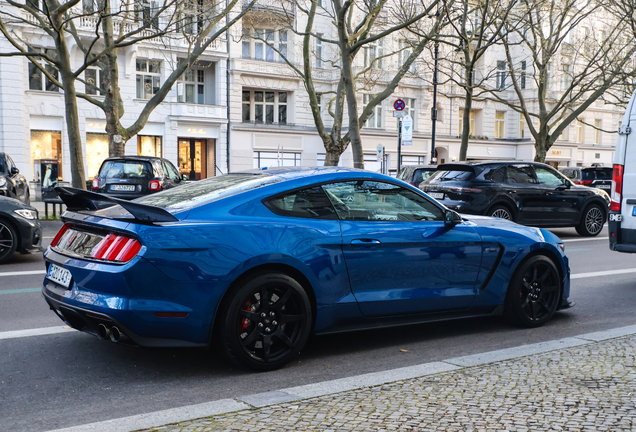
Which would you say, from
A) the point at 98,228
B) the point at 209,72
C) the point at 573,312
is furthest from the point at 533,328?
the point at 209,72

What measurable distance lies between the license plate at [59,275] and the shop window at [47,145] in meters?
28.2

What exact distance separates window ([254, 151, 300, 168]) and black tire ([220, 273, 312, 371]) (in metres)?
32.9

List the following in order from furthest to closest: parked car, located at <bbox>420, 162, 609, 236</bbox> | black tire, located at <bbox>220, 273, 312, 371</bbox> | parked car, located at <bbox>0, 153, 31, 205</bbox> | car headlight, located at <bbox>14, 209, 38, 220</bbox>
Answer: parked car, located at <bbox>0, 153, 31, 205</bbox>, parked car, located at <bbox>420, 162, 609, 236</bbox>, car headlight, located at <bbox>14, 209, 38, 220</bbox>, black tire, located at <bbox>220, 273, 312, 371</bbox>

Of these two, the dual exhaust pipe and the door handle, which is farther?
the door handle

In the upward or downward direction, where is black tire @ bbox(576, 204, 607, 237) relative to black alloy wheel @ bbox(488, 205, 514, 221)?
downward

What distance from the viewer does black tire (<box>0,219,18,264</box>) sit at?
9602 mm

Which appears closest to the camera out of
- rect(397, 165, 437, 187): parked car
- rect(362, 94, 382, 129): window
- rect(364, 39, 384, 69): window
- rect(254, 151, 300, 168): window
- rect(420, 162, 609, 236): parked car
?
Result: rect(420, 162, 609, 236): parked car

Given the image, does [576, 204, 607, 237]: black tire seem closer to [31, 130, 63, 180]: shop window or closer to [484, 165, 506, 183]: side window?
[484, 165, 506, 183]: side window

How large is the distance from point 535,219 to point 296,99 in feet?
87.3

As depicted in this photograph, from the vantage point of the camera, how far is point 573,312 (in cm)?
709

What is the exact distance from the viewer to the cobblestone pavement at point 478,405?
3533 millimetres

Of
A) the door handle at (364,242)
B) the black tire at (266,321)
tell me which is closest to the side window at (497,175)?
the door handle at (364,242)

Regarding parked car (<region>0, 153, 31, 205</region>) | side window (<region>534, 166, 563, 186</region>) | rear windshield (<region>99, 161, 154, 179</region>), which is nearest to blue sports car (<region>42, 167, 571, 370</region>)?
side window (<region>534, 166, 563, 186</region>)

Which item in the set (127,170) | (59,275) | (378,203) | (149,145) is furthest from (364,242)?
(149,145)
